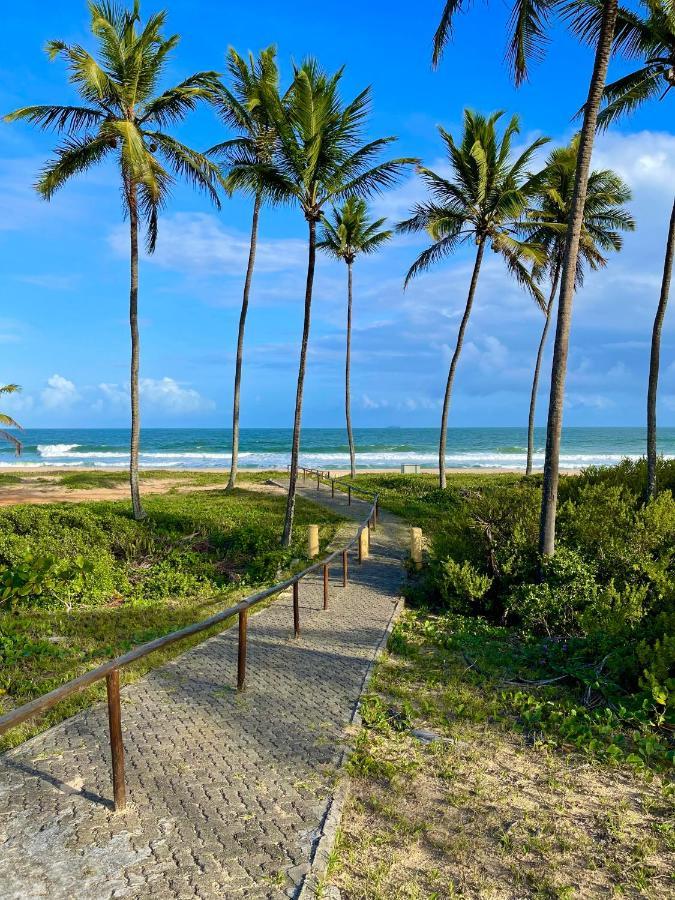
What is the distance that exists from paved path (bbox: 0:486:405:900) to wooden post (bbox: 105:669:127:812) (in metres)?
0.09

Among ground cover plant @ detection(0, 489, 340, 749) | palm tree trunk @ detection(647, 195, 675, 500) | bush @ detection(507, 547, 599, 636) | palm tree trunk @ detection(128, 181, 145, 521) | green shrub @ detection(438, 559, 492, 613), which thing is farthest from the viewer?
palm tree trunk @ detection(128, 181, 145, 521)

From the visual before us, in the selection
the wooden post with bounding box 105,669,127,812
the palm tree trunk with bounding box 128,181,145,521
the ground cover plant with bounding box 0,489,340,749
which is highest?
the palm tree trunk with bounding box 128,181,145,521

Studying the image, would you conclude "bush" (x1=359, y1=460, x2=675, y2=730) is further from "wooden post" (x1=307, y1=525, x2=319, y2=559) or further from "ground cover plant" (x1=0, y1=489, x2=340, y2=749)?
"ground cover plant" (x1=0, y1=489, x2=340, y2=749)

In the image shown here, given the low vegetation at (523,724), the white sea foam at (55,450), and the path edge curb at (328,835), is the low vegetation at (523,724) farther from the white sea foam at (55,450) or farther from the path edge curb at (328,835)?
the white sea foam at (55,450)

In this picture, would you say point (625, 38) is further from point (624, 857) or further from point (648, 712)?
point (624, 857)

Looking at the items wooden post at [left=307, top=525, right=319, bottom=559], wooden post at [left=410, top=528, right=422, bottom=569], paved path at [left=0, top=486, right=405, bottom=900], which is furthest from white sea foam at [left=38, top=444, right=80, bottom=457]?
paved path at [left=0, top=486, right=405, bottom=900]

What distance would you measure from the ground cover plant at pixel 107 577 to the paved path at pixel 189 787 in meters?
0.88

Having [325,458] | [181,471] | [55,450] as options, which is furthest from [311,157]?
[55,450]

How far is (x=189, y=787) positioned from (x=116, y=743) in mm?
581

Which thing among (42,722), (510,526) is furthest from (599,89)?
(42,722)

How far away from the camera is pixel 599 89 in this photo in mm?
8547

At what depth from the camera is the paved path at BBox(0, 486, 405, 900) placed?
9.78ft

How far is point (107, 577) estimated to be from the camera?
33.6ft

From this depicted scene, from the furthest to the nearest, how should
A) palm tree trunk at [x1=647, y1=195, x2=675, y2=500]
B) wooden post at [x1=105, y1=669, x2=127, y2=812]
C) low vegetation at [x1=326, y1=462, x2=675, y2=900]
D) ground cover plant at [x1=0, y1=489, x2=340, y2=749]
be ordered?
palm tree trunk at [x1=647, y1=195, x2=675, y2=500]
ground cover plant at [x1=0, y1=489, x2=340, y2=749]
wooden post at [x1=105, y1=669, x2=127, y2=812]
low vegetation at [x1=326, y1=462, x2=675, y2=900]
